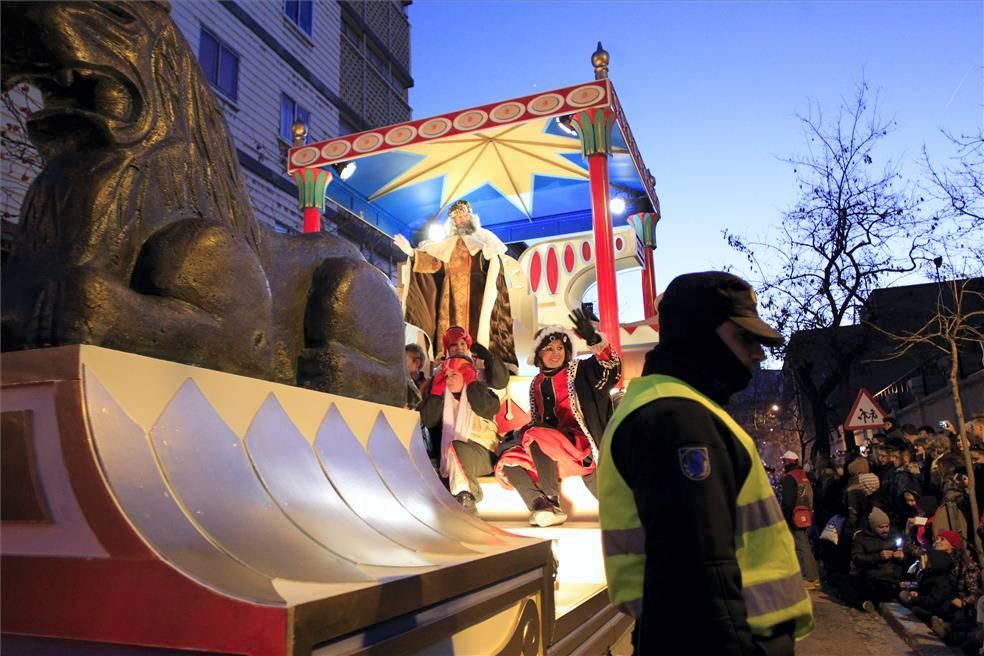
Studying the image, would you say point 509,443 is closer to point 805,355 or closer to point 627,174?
point 627,174

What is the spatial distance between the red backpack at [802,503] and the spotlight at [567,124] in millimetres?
4742

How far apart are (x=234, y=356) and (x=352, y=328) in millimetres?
517

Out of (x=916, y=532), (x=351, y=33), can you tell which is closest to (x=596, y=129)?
Answer: (x=916, y=532)

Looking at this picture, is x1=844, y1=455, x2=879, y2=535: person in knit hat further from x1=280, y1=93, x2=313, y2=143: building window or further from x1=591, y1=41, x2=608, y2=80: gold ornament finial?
x1=280, y1=93, x2=313, y2=143: building window

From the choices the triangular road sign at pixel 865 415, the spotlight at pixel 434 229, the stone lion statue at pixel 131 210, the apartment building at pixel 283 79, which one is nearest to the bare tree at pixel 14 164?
the apartment building at pixel 283 79

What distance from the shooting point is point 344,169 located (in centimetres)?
945

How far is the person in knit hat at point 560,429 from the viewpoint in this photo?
4.93m

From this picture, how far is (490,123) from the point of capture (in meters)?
7.97

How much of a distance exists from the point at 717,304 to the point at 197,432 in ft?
4.22

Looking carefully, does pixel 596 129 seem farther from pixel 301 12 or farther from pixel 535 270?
pixel 301 12

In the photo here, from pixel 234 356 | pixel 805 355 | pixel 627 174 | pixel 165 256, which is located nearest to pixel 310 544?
pixel 234 356

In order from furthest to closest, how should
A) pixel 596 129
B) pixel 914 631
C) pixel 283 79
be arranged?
pixel 283 79
pixel 596 129
pixel 914 631

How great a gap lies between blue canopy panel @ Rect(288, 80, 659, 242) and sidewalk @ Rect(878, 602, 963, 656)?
5443 millimetres

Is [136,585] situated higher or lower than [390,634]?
higher
